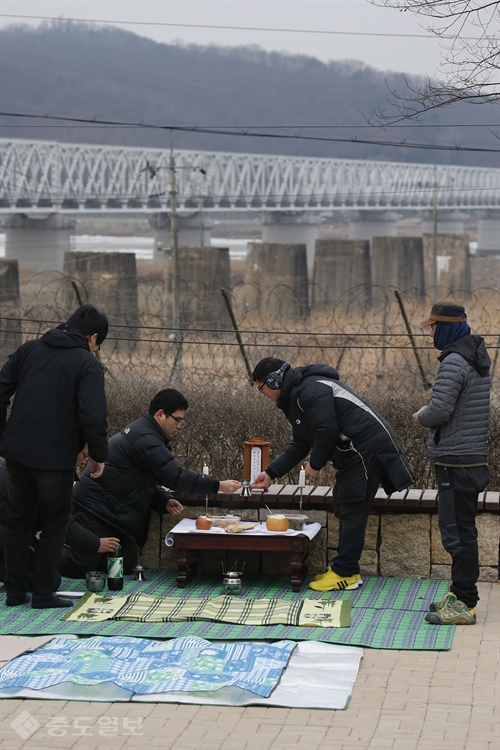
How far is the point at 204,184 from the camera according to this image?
100000 mm

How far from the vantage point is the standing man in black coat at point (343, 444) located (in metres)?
7.12

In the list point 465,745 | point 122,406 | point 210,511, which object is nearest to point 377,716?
point 465,745

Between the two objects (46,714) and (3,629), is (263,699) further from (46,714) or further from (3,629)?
(3,629)

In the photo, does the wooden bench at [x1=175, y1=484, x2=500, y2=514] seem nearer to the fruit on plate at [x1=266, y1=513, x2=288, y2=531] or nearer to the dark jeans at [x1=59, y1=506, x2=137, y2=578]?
the fruit on plate at [x1=266, y1=513, x2=288, y2=531]

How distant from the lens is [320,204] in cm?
10281

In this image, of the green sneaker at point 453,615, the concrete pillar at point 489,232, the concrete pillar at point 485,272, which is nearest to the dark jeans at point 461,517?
the green sneaker at point 453,615

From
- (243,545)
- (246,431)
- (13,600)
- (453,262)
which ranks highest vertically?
(453,262)

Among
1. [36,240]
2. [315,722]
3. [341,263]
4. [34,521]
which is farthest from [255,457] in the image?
[36,240]

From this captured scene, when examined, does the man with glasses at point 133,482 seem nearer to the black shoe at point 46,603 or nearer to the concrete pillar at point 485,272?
the black shoe at point 46,603

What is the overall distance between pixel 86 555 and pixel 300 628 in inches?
69.4

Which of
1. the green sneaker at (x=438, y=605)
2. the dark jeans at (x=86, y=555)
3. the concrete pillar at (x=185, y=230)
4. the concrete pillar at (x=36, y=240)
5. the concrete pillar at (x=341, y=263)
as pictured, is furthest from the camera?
the concrete pillar at (x=185, y=230)

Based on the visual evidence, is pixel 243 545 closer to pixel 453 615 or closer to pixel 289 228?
pixel 453 615

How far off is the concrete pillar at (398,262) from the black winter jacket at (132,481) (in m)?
46.9

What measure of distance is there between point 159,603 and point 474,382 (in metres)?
2.38
